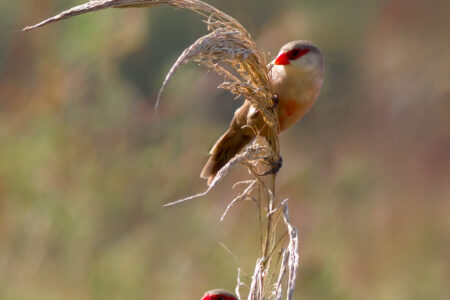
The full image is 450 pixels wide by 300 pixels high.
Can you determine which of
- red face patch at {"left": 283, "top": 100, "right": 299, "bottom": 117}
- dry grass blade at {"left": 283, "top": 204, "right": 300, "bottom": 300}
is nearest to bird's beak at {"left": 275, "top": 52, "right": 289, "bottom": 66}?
red face patch at {"left": 283, "top": 100, "right": 299, "bottom": 117}

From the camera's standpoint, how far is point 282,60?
2.31m

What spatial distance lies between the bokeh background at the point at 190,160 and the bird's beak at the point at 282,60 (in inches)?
95.8

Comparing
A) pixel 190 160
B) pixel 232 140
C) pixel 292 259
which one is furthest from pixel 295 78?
pixel 190 160

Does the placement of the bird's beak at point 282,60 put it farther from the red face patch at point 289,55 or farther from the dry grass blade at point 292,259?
the dry grass blade at point 292,259

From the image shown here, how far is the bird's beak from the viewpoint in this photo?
230cm

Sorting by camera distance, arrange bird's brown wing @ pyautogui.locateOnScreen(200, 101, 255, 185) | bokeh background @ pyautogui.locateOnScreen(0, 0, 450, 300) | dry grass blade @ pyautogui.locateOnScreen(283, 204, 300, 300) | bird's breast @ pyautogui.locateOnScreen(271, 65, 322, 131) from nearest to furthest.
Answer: dry grass blade @ pyautogui.locateOnScreen(283, 204, 300, 300), bird's breast @ pyautogui.locateOnScreen(271, 65, 322, 131), bird's brown wing @ pyautogui.locateOnScreen(200, 101, 255, 185), bokeh background @ pyautogui.locateOnScreen(0, 0, 450, 300)

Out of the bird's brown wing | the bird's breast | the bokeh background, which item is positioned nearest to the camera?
the bird's breast

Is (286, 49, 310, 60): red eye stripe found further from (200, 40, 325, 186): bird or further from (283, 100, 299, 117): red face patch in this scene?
(283, 100, 299, 117): red face patch

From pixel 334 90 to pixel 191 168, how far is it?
1.13m

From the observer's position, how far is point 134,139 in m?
5.11

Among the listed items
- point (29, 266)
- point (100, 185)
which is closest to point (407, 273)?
point (100, 185)

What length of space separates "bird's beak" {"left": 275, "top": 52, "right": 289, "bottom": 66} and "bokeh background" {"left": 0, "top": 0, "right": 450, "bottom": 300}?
7.98ft

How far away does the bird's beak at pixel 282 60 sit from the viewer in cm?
230

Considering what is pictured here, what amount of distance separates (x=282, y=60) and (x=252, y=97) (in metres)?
0.48
